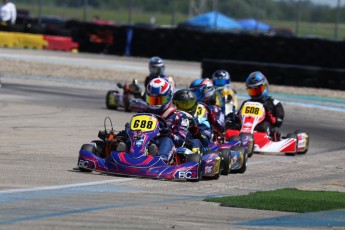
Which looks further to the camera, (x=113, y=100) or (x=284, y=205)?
(x=113, y=100)

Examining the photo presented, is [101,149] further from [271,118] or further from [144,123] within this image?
[271,118]

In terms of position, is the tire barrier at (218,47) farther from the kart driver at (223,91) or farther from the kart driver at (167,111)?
the kart driver at (167,111)

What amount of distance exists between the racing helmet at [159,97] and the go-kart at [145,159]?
1.17 ft

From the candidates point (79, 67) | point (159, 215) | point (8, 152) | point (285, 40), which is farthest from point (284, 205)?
point (285, 40)

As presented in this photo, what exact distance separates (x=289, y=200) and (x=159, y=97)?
2.87m

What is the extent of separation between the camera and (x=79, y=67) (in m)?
30.8

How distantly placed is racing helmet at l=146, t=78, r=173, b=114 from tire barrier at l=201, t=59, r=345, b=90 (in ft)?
51.6

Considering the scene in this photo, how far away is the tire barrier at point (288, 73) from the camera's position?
2769 centimetres

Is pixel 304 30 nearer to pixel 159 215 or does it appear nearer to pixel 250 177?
pixel 250 177

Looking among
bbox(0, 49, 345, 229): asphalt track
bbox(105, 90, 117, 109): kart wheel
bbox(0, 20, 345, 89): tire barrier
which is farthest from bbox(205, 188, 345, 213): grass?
bbox(0, 20, 345, 89): tire barrier

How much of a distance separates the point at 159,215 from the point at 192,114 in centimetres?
442

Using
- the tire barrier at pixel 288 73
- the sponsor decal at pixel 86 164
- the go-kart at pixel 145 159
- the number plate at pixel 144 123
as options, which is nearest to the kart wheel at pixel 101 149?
the go-kart at pixel 145 159

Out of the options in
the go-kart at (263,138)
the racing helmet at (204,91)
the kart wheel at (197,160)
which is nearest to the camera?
the kart wheel at (197,160)

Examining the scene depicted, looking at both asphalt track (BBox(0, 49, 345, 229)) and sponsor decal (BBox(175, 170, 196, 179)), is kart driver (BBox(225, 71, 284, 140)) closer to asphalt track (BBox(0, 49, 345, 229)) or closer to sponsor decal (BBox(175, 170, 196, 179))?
Answer: asphalt track (BBox(0, 49, 345, 229))
